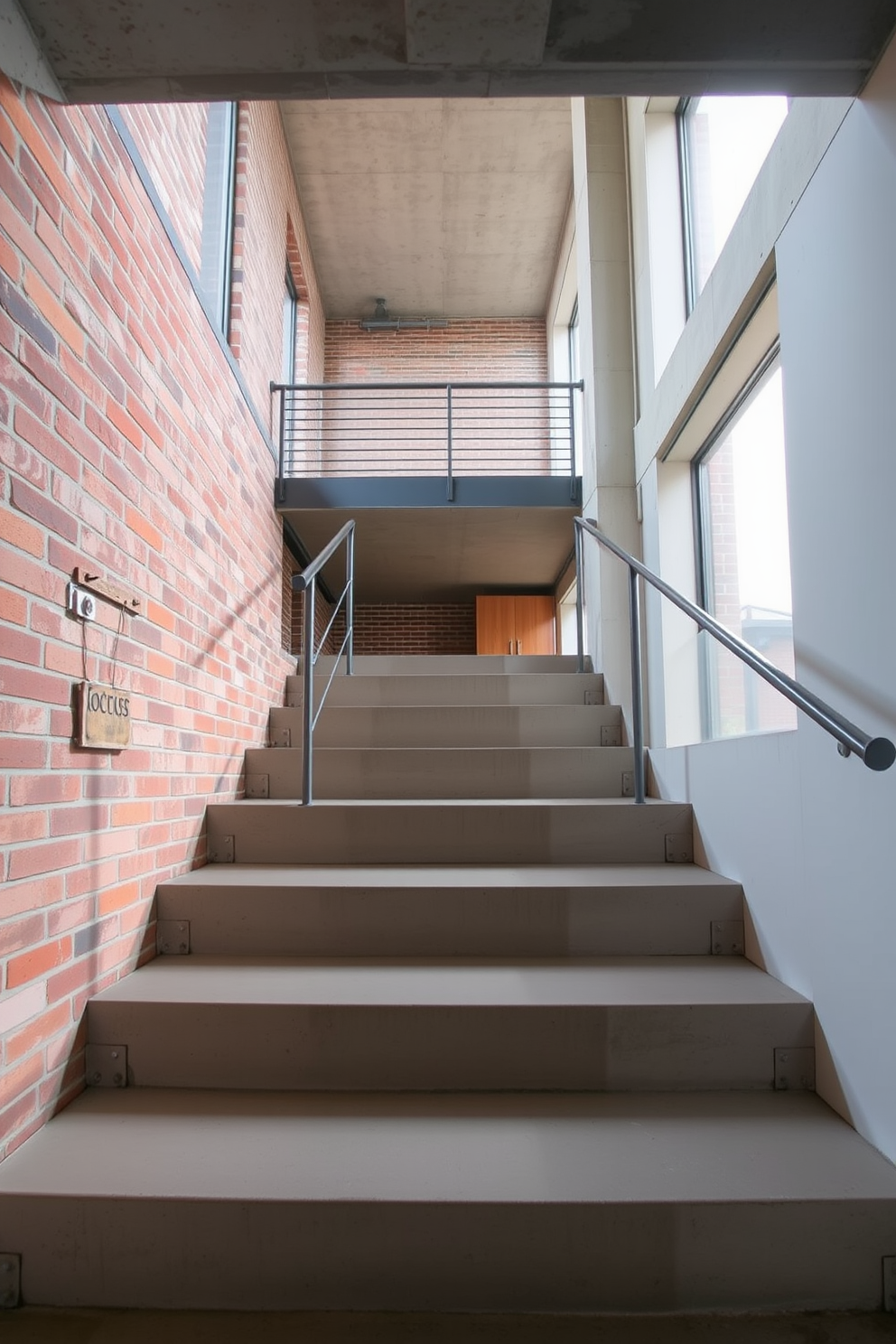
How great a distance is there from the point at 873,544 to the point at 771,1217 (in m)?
1.32

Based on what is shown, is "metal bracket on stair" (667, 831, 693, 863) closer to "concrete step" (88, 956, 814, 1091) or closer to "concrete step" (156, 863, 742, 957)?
"concrete step" (156, 863, 742, 957)

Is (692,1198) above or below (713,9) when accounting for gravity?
below

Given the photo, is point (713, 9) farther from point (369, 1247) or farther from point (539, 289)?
point (539, 289)

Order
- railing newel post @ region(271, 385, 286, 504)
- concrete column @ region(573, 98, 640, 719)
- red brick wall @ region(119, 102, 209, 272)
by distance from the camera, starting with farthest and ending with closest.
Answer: railing newel post @ region(271, 385, 286, 504)
concrete column @ region(573, 98, 640, 719)
red brick wall @ region(119, 102, 209, 272)

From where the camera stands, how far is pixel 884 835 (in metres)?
1.69

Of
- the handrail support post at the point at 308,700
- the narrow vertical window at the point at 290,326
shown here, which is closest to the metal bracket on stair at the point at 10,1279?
the handrail support post at the point at 308,700

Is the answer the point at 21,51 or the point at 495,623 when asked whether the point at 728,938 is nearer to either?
the point at 21,51

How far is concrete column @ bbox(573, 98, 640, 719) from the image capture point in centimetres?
454

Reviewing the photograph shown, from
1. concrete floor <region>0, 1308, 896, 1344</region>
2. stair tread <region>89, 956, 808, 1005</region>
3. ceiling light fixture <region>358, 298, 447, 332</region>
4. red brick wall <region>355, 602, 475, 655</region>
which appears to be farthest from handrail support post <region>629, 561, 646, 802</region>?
ceiling light fixture <region>358, 298, 447, 332</region>

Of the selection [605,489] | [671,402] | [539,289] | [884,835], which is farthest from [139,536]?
[539,289]

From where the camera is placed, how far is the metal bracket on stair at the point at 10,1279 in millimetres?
1529

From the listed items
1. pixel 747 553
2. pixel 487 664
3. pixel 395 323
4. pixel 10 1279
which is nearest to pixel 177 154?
pixel 747 553

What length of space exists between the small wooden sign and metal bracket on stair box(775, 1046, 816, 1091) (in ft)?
5.81

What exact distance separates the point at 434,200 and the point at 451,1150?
726 centimetres
